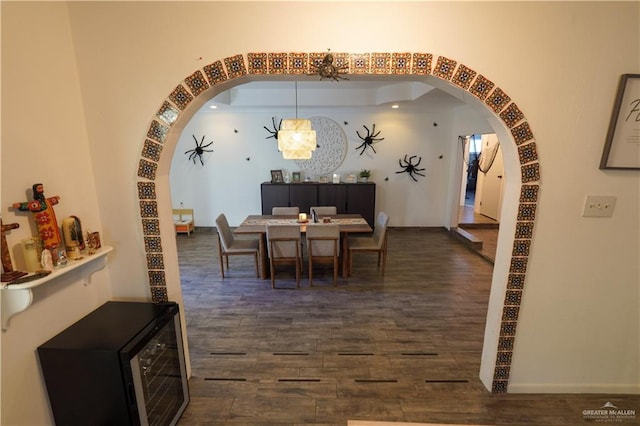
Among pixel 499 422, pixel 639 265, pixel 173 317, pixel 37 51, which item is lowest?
pixel 499 422

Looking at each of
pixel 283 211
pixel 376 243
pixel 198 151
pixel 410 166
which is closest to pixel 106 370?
pixel 376 243

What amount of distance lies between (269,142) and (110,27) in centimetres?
416

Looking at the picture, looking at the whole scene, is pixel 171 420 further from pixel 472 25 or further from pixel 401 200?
pixel 401 200

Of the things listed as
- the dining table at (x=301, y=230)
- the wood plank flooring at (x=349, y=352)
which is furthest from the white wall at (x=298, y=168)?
the wood plank flooring at (x=349, y=352)

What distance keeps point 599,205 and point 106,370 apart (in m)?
2.80

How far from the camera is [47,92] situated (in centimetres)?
139

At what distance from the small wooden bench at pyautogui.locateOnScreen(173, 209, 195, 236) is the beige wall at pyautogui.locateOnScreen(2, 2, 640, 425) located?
4079mm

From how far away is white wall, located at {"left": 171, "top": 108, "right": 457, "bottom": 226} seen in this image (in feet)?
18.3

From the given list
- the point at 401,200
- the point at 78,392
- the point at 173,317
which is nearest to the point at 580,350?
the point at 173,317

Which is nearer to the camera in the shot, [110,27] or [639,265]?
[110,27]

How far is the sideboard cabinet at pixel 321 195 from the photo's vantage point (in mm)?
5391

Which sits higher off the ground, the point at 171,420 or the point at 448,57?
the point at 448,57

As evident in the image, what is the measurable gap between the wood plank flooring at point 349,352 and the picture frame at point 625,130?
1597mm

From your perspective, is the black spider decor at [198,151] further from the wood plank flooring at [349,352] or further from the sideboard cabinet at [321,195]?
the wood plank flooring at [349,352]
